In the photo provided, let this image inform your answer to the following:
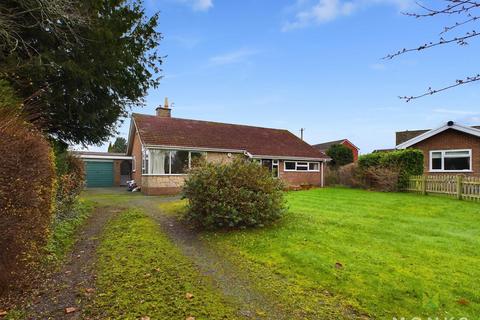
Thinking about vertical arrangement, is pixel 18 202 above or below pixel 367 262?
above

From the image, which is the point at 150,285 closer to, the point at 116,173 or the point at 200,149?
the point at 200,149

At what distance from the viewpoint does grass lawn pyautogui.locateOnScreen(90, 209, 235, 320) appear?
13.3 ft

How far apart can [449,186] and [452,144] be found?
247 inches

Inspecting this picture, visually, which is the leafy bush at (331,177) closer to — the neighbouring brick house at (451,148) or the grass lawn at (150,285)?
the neighbouring brick house at (451,148)

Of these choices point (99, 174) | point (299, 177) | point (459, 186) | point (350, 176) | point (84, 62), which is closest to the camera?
point (84, 62)

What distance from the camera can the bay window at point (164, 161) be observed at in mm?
19891

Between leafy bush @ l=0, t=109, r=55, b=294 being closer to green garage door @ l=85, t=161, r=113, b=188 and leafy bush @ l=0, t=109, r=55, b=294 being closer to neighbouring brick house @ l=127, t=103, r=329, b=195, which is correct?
neighbouring brick house @ l=127, t=103, r=329, b=195

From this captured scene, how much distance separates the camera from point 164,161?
20344 millimetres

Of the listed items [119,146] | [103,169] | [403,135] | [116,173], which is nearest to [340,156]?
[403,135]

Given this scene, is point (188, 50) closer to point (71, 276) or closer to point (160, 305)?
point (71, 276)

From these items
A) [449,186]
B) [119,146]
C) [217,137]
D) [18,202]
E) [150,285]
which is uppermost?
[119,146]

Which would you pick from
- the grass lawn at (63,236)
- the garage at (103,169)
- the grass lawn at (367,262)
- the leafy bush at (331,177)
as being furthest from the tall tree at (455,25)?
the garage at (103,169)

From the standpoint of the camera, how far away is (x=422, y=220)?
9.89 metres

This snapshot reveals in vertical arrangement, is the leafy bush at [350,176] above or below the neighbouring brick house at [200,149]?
below
